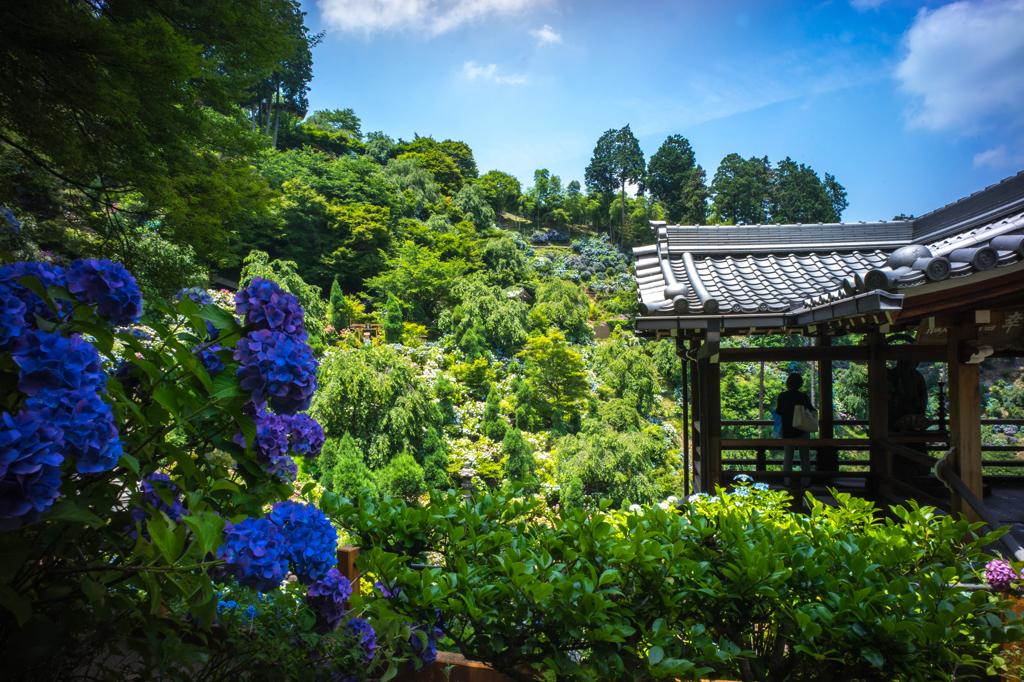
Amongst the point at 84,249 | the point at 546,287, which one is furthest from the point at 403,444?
the point at 546,287

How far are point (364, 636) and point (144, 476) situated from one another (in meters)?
0.51

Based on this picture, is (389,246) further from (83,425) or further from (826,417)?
(83,425)

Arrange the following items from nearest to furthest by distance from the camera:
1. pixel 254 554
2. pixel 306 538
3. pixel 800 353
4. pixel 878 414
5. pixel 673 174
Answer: pixel 254 554, pixel 306 538, pixel 800 353, pixel 878 414, pixel 673 174

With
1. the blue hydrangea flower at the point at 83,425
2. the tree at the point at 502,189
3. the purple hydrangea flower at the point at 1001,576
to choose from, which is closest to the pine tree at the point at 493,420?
the purple hydrangea flower at the point at 1001,576

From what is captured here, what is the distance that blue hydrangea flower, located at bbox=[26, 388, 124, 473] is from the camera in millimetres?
599

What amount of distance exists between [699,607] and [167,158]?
4.01 m

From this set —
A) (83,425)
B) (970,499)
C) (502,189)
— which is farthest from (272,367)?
(502,189)

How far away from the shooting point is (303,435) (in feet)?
3.29

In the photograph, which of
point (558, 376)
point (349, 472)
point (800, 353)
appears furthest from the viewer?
point (558, 376)

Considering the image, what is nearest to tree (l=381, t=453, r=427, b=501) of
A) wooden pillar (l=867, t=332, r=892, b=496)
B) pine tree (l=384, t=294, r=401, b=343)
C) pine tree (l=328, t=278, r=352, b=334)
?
wooden pillar (l=867, t=332, r=892, b=496)

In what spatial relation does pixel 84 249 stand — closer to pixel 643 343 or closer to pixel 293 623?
pixel 293 623

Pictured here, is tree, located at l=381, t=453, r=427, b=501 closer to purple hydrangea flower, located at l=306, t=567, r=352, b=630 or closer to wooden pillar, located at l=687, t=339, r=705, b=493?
wooden pillar, located at l=687, t=339, r=705, b=493

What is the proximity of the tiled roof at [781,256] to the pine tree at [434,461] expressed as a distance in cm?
422

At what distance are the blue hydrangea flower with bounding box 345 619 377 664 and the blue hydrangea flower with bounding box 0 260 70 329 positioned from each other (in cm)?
75
